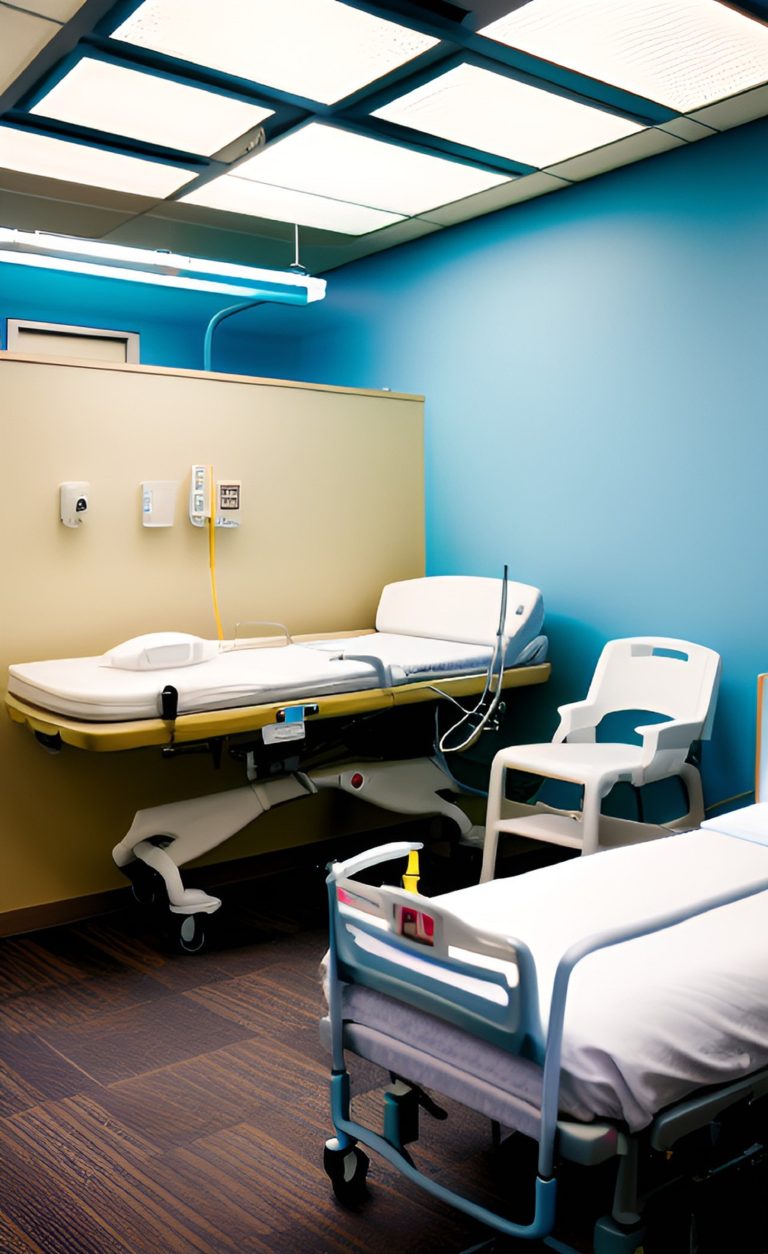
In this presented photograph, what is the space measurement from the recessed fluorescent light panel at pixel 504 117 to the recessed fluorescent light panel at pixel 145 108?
488mm

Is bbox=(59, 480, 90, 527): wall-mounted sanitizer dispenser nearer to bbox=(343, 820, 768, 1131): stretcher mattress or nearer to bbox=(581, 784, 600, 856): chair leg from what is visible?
bbox=(581, 784, 600, 856): chair leg

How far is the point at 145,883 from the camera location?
11.1ft

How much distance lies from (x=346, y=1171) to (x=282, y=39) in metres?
2.74

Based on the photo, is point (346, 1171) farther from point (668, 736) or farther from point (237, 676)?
point (668, 736)

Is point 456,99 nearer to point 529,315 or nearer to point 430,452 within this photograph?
point 529,315

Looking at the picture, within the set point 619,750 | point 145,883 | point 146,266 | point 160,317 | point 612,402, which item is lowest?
point 145,883

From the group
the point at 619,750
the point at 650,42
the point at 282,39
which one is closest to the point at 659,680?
the point at 619,750

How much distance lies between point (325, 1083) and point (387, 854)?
2.52ft

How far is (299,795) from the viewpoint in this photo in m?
3.55

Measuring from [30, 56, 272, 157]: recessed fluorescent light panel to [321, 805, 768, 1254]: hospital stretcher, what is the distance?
238 cm

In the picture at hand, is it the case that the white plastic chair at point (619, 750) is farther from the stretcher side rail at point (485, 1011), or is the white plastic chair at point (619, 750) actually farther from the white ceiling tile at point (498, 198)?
the white ceiling tile at point (498, 198)

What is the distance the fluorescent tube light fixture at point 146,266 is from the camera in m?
3.34

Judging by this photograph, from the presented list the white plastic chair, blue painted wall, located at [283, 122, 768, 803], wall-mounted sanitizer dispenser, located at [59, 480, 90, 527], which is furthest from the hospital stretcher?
wall-mounted sanitizer dispenser, located at [59, 480, 90, 527]

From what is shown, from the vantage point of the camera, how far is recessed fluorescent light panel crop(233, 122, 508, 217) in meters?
3.57
